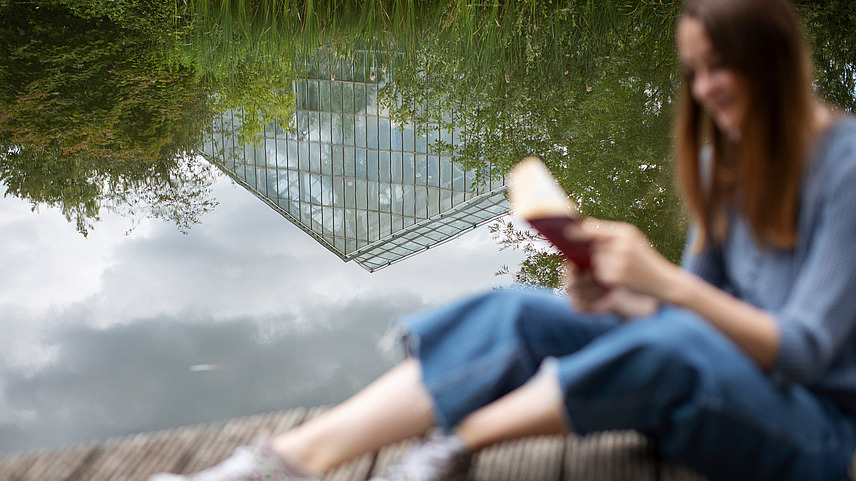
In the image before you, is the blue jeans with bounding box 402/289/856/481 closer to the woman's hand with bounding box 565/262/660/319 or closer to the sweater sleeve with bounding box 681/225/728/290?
the woman's hand with bounding box 565/262/660/319

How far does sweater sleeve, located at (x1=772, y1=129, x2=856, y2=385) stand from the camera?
98cm

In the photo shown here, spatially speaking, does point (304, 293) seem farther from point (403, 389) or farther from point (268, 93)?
point (268, 93)

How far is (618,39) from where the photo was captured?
255 inches

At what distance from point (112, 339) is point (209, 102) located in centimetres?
355

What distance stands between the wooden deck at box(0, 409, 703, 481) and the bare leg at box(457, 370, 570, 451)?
194mm

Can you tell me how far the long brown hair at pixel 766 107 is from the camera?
0.98 meters

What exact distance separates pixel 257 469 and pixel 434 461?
0.93 feet

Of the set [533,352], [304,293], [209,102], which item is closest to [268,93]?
[209,102]

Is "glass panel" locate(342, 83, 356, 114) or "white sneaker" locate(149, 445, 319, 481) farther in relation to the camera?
"glass panel" locate(342, 83, 356, 114)

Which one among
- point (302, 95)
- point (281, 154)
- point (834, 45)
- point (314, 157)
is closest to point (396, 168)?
point (314, 157)

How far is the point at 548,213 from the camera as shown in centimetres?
103

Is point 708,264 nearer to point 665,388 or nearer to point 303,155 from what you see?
point 665,388

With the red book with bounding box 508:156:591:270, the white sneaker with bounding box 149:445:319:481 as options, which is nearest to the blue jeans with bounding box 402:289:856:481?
the red book with bounding box 508:156:591:270

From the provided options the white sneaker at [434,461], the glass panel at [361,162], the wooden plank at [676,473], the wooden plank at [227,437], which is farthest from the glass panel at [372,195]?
the white sneaker at [434,461]
